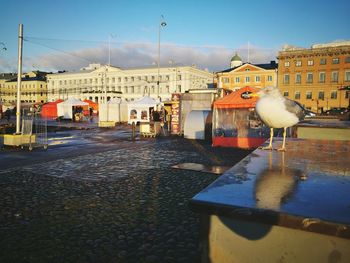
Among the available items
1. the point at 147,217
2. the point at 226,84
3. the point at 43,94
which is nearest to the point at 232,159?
the point at 147,217

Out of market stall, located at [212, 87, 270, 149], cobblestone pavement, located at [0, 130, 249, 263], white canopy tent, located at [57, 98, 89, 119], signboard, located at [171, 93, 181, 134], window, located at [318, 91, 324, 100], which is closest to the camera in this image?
cobblestone pavement, located at [0, 130, 249, 263]

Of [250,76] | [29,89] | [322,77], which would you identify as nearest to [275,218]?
[322,77]

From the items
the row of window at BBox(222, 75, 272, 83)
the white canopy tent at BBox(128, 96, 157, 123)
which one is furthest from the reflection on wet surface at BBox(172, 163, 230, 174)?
the row of window at BBox(222, 75, 272, 83)

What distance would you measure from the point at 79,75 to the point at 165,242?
120 m

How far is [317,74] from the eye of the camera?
67562 mm

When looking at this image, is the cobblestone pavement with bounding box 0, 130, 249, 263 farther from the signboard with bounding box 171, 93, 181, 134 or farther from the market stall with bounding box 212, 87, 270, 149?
the signboard with bounding box 171, 93, 181, 134

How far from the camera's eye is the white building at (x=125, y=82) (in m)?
101

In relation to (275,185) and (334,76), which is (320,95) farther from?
(275,185)

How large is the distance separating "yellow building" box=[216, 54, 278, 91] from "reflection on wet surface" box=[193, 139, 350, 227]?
73830 millimetres

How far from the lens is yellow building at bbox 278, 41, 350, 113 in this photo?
64.6 m

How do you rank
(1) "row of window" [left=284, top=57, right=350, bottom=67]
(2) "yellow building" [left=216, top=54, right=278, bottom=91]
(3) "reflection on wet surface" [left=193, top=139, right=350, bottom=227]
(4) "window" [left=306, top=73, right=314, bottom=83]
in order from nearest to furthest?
(3) "reflection on wet surface" [left=193, top=139, right=350, bottom=227] → (1) "row of window" [left=284, top=57, right=350, bottom=67] → (4) "window" [left=306, top=73, right=314, bottom=83] → (2) "yellow building" [left=216, top=54, right=278, bottom=91]

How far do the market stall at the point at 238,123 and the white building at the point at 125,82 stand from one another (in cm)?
7869

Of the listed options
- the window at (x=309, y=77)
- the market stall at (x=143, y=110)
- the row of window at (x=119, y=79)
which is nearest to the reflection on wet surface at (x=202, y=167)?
the market stall at (x=143, y=110)

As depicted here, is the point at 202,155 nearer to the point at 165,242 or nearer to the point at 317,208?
the point at 165,242
